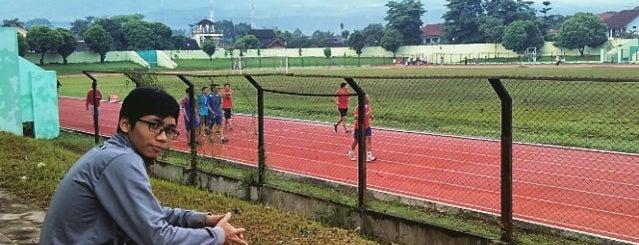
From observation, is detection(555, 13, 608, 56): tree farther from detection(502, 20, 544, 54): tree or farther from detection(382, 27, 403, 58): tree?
detection(382, 27, 403, 58): tree

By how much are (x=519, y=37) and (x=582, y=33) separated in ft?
21.7

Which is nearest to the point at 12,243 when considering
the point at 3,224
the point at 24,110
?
the point at 3,224

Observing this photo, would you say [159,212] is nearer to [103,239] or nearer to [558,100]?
[103,239]

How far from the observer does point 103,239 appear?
249 cm

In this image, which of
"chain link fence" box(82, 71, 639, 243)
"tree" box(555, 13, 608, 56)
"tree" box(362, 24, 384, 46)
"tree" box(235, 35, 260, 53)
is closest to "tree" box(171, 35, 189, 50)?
"tree" box(235, 35, 260, 53)

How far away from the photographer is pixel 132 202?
7.75ft

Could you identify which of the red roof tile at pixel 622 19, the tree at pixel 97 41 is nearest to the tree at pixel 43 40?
the tree at pixel 97 41

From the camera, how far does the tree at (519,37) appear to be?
7812 centimetres

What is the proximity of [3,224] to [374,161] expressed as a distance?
6.61m

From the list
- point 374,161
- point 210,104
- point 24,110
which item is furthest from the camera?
point 24,110

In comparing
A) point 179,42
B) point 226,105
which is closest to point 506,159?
point 226,105

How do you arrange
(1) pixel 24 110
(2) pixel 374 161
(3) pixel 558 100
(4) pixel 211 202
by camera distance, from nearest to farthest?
(4) pixel 211 202 < (2) pixel 374 161 < (1) pixel 24 110 < (3) pixel 558 100

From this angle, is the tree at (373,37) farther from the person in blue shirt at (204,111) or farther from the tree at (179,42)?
the person in blue shirt at (204,111)

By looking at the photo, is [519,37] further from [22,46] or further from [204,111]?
[204,111]
